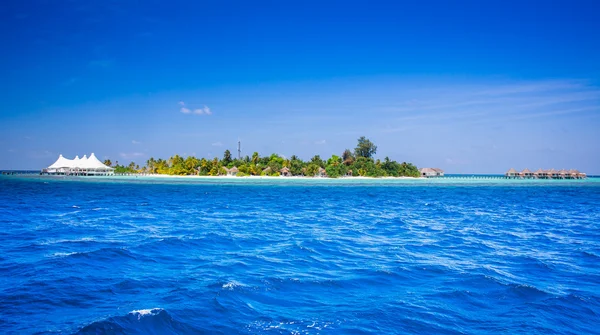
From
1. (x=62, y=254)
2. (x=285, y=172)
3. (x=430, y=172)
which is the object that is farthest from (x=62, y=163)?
(x=62, y=254)

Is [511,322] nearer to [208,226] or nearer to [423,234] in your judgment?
[423,234]

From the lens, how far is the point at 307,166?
121 meters

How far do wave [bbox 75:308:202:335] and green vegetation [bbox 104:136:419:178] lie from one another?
111 metres

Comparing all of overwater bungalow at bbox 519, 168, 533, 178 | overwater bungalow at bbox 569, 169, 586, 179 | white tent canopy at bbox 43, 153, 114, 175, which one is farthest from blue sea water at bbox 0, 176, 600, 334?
overwater bungalow at bbox 569, 169, 586, 179

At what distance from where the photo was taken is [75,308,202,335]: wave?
23.3ft

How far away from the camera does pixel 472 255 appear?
13.9 meters

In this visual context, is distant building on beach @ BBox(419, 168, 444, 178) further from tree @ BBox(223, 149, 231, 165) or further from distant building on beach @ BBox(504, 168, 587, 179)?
tree @ BBox(223, 149, 231, 165)

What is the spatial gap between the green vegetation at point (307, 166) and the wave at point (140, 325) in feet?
363

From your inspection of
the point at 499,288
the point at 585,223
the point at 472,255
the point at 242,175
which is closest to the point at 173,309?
the point at 499,288

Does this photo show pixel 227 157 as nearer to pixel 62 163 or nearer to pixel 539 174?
pixel 62 163

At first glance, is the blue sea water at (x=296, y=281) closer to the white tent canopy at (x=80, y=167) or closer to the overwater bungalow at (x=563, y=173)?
the white tent canopy at (x=80, y=167)

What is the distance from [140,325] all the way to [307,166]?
373 feet

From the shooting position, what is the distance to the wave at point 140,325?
7113 mm

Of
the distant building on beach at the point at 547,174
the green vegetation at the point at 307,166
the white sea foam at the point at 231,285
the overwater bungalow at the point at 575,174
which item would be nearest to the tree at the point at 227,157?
the green vegetation at the point at 307,166
